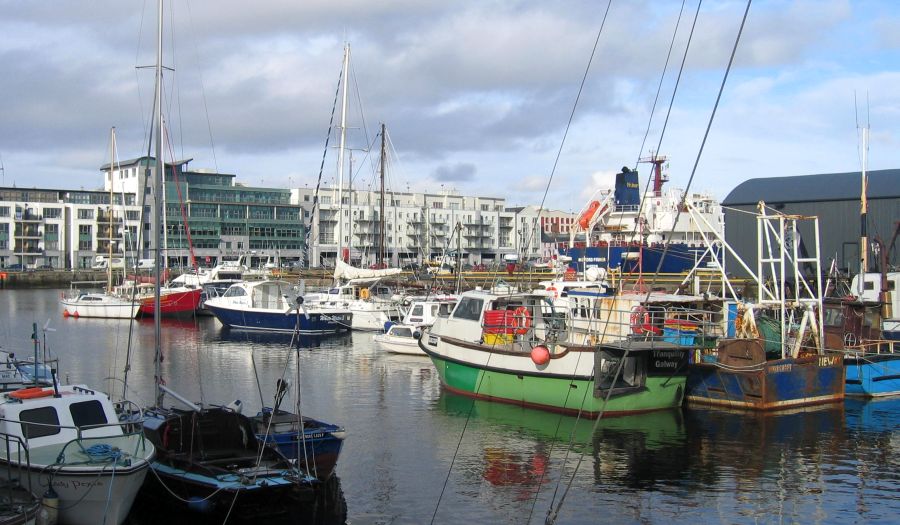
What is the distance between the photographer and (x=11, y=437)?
16.2 metres

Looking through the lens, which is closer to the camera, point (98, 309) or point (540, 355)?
point (540, 355)

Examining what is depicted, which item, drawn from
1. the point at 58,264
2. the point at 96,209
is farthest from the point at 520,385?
the point at 58,264

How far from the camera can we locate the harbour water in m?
17.9

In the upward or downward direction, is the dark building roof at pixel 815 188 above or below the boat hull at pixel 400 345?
Answer: above

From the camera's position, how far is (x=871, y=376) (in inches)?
Result: 1182

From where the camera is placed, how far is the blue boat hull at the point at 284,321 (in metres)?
53.4

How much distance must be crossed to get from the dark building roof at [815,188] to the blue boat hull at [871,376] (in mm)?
25337

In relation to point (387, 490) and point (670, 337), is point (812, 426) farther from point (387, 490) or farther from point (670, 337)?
point (387, 490)

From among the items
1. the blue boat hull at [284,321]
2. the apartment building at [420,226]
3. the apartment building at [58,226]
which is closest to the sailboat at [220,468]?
the blue boat hull at [284,321]

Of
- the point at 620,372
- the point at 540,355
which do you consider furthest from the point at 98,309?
the point at 620,372

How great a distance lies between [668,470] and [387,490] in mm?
6965

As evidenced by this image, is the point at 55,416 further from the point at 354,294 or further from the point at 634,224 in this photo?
the point at 634,224

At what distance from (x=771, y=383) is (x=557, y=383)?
6.80 m

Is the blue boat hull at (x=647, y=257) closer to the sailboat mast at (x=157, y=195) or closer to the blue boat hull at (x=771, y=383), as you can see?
the blue boat hull at (x=771, y=383)
